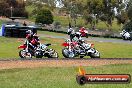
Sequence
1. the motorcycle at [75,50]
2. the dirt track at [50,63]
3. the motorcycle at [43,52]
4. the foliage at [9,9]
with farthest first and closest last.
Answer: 1. the foliage at [9,9]
2. the motorcycle at [75,50]
3. the motorcycle at [43,52]
4. the dirt track at [50,63]

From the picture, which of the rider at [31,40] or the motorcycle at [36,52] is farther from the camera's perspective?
the motorcycle at [36,52]

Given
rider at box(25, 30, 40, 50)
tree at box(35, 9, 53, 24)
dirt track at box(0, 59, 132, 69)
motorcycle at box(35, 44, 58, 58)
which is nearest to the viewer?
dirt track at box(0, 59, 132, 69)

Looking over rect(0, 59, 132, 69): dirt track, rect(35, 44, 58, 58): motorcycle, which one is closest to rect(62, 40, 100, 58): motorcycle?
rect(35, 44, 58, 58): motorcycle

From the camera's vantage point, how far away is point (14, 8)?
93250 millimetres

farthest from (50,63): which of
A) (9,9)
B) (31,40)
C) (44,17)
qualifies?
(9,9)

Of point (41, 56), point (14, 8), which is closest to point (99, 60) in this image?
point (41, 56)

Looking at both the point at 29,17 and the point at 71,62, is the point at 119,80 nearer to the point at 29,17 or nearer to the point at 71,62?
the point at 71,62

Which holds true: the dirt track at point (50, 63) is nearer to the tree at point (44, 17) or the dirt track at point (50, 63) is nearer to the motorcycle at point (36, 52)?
the motorcycle at point (36, 52)

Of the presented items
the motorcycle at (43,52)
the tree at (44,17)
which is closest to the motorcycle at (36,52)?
the motorcycle at (43,52)

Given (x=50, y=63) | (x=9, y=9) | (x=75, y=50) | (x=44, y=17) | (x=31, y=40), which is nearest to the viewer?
(x=50, y=63)

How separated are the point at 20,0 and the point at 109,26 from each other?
28622 mm

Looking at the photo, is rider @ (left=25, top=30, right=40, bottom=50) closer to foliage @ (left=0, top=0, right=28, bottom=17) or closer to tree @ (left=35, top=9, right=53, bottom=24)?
tree @ (left=35, top=9, right=53, bottom=24)

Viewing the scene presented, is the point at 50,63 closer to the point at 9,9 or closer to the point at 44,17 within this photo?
the point at 44,17

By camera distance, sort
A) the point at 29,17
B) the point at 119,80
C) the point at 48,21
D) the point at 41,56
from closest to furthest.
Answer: the point at 119,80
the point at 41,56
the point at 48,21
the point at 29,17
